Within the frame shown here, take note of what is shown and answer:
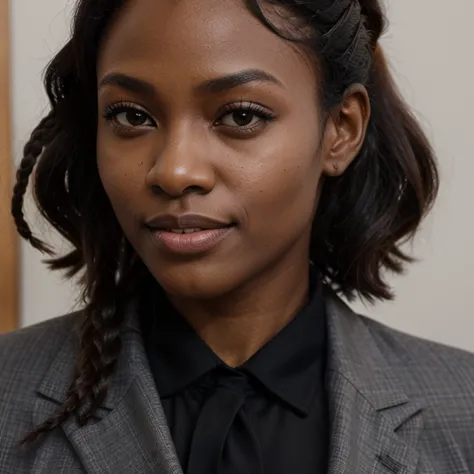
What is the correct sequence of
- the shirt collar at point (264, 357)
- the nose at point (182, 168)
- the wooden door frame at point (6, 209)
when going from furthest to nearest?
the wooden door frame at point (6, 209) < the shirt collar at point (264, 357) < the nose at point (182, 168)

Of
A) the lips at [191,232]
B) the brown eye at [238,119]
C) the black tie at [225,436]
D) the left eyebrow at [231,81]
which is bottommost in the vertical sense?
the black tie at [225,436]

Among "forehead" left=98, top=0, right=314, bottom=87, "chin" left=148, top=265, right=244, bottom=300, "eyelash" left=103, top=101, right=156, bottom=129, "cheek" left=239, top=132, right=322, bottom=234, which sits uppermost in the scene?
"forehead" left=98, top=0, right=314, bottom=87

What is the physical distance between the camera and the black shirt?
859 mm

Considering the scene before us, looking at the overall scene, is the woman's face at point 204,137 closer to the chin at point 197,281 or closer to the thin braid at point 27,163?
the chin at point 197,281

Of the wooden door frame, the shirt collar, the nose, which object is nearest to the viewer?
the nose

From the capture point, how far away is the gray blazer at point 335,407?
0.85 m

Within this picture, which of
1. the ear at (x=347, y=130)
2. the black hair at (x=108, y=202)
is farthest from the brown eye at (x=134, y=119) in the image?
the ear at (x=347, y=130)

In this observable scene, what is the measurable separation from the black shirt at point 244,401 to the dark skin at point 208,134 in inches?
3.3

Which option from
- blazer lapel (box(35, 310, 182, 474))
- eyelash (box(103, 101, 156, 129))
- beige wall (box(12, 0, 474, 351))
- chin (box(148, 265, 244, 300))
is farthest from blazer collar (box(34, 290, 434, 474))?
beige wall (box(12, 0, 474, 351))

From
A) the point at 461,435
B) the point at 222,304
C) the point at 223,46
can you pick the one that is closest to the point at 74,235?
the point at 222,304

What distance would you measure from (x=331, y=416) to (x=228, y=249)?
0.21 metres

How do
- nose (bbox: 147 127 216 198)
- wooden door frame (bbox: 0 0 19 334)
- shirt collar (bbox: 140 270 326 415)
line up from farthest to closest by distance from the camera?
1. wooden door frame (bbox: 0 0 19 334)
2. shirt collar (bbox: 140 270 326 415)
3. nose (bbox: 147 127 216 198)

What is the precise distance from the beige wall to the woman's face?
40 cm

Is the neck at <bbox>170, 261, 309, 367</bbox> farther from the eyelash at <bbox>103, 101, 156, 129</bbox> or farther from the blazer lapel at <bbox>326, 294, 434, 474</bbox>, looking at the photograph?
the eyelash at <bbox>103, 101, 156, 129</bbox>
